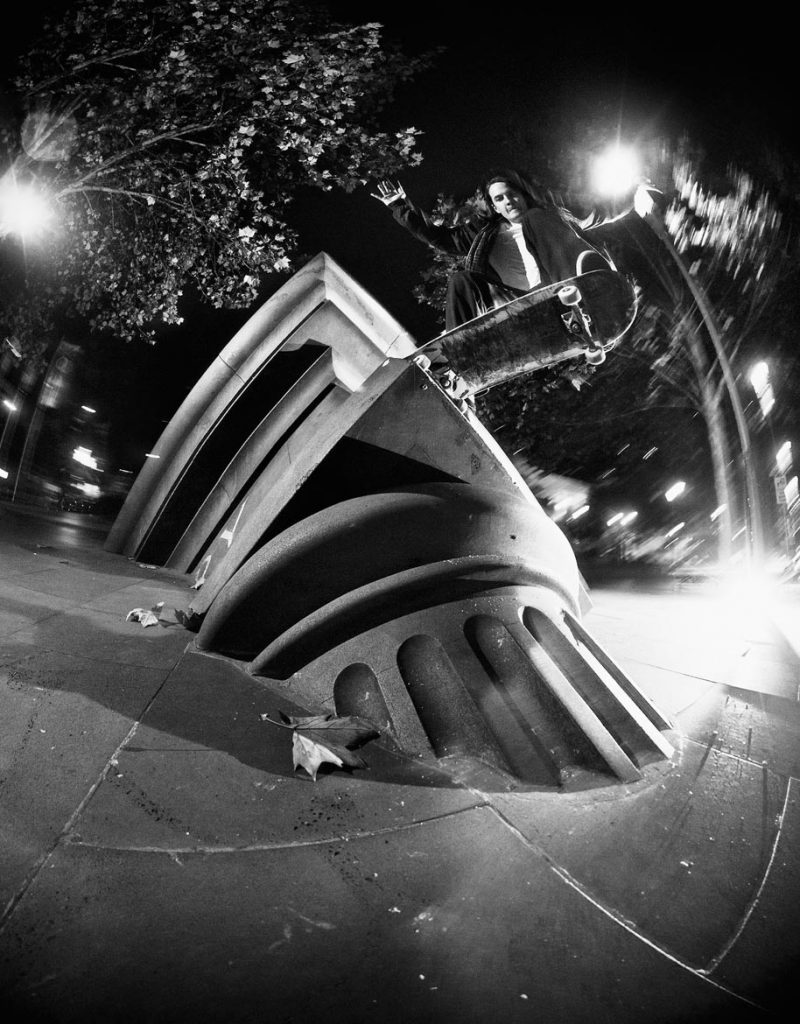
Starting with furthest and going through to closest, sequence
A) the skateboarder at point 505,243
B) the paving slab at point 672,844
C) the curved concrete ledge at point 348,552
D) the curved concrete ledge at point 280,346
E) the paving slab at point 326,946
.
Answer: the curved concrete ledge at point 280,346, the skateboarder at point 505,243, the curved concrete ledge at point 348,552, the paving slab at point 672,844, the paving slab at point 326,946

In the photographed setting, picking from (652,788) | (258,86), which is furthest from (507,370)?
(258,86)

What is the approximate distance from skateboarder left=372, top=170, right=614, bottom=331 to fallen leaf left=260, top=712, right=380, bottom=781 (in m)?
3.75

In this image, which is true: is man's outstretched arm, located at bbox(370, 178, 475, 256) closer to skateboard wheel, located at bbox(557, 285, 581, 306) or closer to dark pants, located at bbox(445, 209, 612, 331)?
dark pants, located at bbox(445, 209, 612, 331)

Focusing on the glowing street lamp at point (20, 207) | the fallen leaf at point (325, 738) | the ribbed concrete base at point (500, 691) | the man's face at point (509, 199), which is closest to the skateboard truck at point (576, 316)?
the man's face at point (509, 199)

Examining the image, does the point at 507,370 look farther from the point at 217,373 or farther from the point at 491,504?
the point at 217,373

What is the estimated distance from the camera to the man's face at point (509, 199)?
4211mm

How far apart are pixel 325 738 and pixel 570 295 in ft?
12.0

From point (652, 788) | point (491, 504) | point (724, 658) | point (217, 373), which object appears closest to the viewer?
point (652, 788)

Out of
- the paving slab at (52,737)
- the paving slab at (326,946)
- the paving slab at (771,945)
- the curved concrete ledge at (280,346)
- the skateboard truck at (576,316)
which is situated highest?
the curved concrete ledge at (280,346)

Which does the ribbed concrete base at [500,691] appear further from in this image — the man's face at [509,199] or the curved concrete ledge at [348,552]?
the man's face at [509,199]

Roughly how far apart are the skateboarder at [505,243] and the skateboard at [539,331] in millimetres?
214

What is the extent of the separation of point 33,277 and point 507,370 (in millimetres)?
12566

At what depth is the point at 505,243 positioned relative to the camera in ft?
15.0

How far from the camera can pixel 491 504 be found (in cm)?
375
